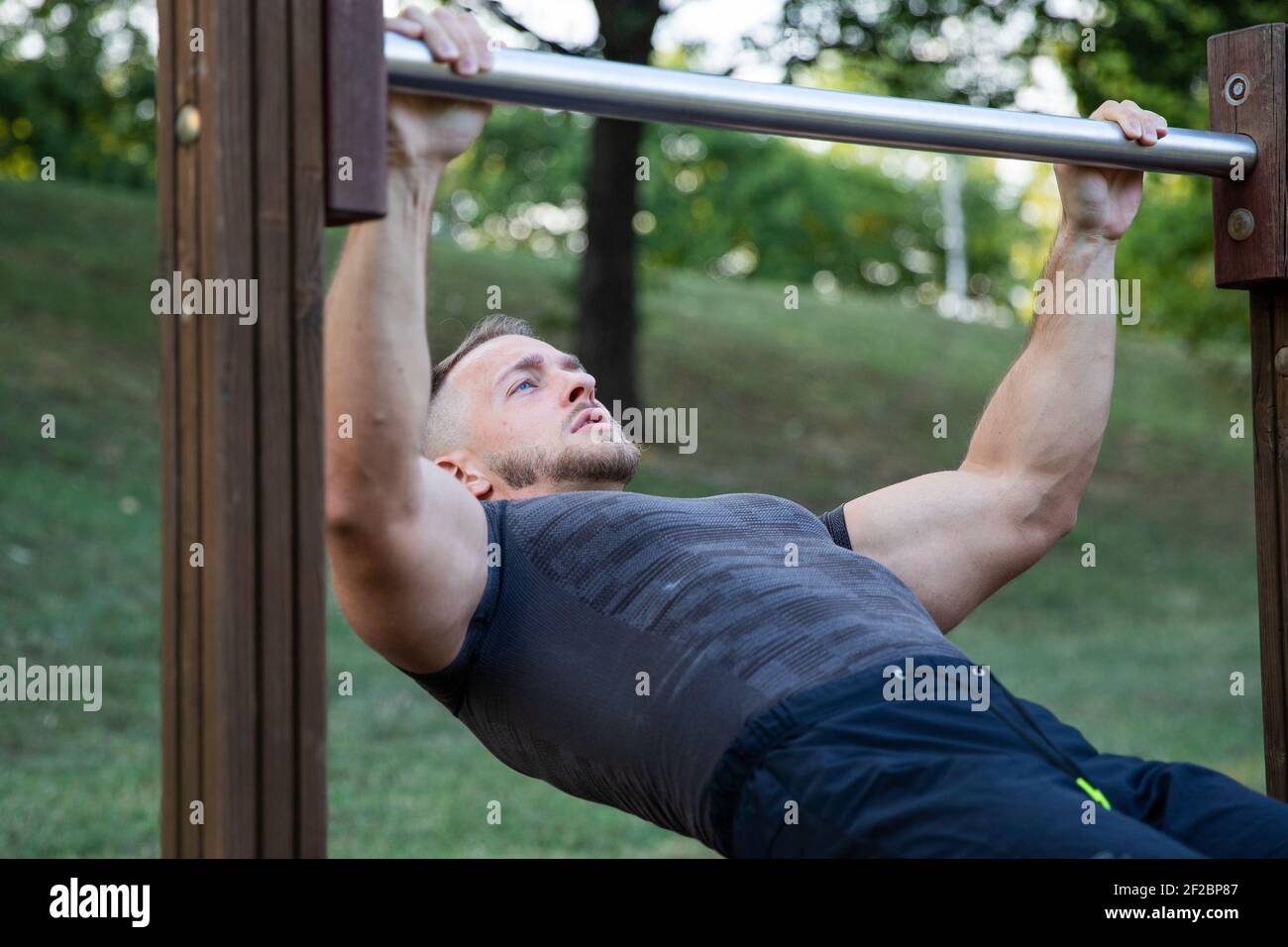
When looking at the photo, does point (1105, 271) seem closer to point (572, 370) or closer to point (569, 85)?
point (572, 370)

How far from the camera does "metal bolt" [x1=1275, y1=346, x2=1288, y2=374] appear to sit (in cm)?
246

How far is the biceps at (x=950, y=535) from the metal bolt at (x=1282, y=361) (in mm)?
457

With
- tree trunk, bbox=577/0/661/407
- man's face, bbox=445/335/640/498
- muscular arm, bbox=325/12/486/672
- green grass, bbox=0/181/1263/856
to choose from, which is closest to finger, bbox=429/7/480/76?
muscular arm, bbox=325/12/486/672

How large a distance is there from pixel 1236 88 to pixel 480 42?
4.73ft

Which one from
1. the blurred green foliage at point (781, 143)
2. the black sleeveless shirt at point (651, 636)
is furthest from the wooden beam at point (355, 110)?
the blurred green foliage at point (781, 143)

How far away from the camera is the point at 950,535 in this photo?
8.36 feet

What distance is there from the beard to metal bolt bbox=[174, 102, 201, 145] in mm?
1045

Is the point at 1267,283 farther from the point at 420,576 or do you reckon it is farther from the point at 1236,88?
the point at 420,576

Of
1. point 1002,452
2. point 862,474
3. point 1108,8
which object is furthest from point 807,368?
point 1002,452

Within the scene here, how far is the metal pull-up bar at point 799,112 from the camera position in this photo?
5.92ft

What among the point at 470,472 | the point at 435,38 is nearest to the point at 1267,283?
the point at 470,472
